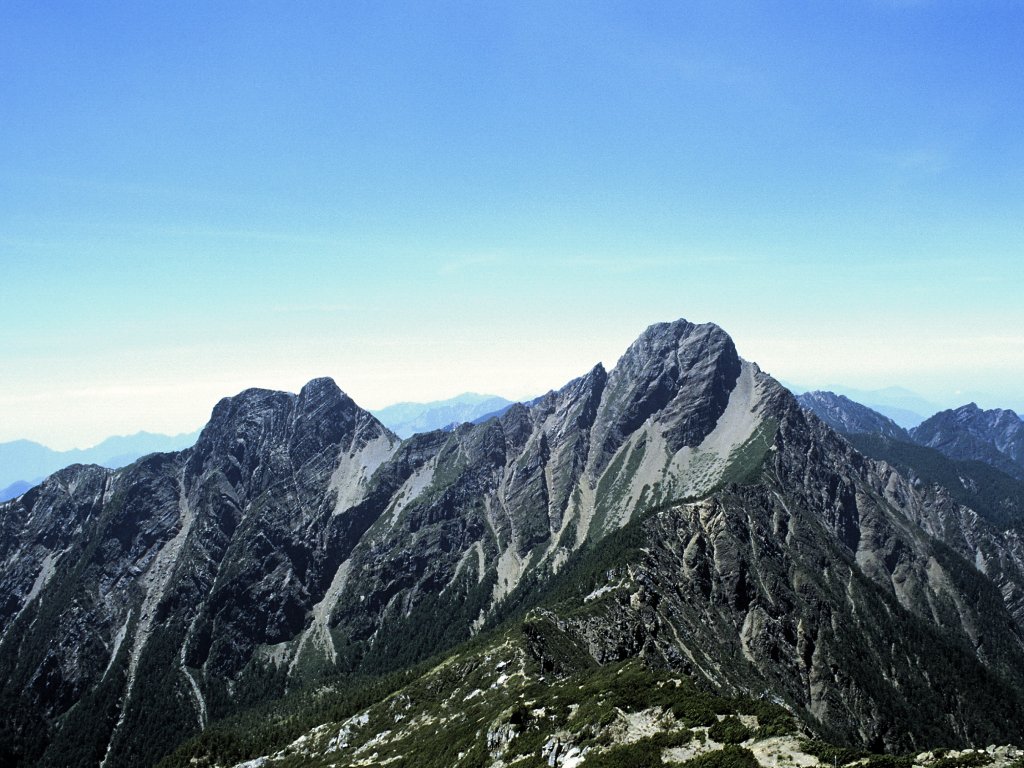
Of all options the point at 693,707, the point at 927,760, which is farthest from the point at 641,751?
the point at 927,760

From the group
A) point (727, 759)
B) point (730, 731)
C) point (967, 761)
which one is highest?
point (967, 761)

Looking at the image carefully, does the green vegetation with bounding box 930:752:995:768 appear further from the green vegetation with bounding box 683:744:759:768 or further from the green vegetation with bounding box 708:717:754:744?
the green vegetation with bounding box 708:717:754:744

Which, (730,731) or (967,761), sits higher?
(967,761)

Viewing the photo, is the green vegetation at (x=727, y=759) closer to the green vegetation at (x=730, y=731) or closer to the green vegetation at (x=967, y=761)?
the green vegetation at (x=730, y=731)

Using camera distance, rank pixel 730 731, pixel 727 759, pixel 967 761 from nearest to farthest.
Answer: pixel 967 761, pixel 727 759, pixel 730 731

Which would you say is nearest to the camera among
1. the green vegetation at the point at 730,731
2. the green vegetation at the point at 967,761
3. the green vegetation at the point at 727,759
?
the green vegetation at the point at 967,761

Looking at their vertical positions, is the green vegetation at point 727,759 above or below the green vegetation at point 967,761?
below

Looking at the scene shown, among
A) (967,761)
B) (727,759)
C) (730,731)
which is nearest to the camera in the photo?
(967,761)

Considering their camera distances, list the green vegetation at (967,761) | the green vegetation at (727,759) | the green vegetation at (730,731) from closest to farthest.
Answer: the green vegetation at (967,761) → the green vegetation at (727,759) → the green vegetation at (730,731)

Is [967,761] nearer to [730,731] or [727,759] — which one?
[727,759]

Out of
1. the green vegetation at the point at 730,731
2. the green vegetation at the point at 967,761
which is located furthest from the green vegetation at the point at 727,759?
the green vegetation at the point at 967,761

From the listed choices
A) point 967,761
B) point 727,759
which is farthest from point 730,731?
point 967,761

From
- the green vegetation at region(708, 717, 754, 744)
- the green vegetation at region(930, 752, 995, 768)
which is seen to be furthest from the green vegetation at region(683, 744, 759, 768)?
the green vegetation at region(930, 752, 995, 768)
